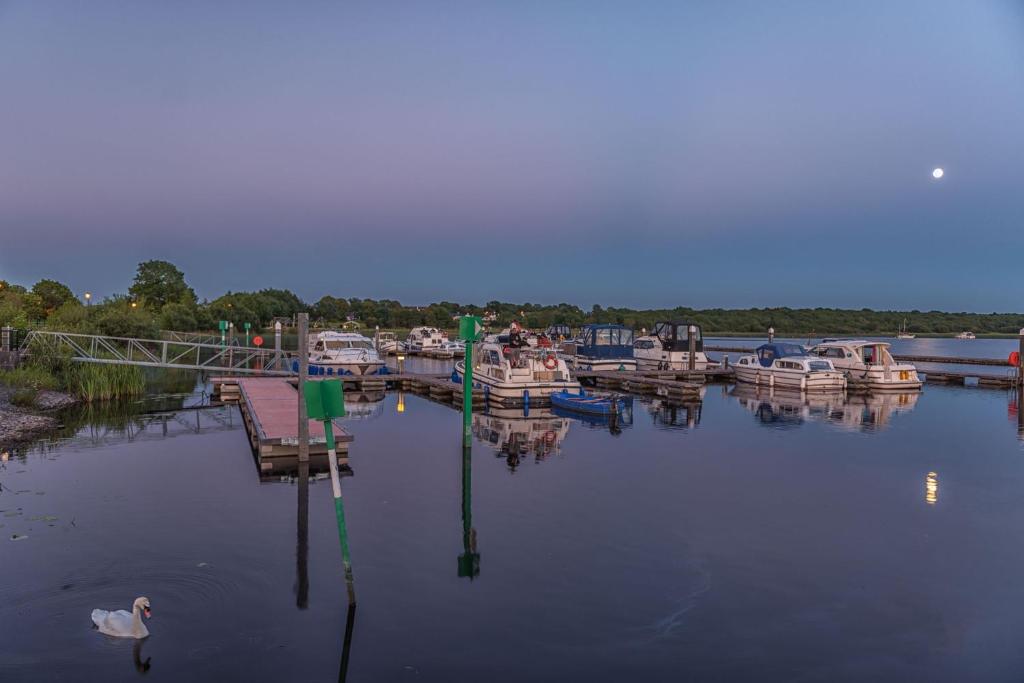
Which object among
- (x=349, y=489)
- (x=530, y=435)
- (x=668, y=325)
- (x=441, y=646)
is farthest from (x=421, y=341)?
(x=441, y=646)

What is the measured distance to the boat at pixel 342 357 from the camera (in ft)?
130

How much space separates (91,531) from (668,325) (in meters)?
38.8

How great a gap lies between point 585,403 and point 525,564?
690 inches

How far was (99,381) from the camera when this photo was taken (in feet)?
104

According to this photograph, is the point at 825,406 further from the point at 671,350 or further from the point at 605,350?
the point at 605,350

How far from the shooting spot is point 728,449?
22984mm

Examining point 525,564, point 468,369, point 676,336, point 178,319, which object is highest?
point 178,319

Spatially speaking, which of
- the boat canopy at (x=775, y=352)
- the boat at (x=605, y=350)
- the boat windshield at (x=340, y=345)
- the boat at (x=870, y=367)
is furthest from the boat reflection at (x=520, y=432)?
the boat at (x=870, y=367)

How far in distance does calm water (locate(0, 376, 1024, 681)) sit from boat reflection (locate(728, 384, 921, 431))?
6463 millimetres

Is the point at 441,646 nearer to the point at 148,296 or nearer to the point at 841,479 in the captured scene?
the point at 841,479

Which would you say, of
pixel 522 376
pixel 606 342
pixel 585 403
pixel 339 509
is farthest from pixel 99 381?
pixel 606 342

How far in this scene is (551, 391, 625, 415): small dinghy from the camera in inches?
1132

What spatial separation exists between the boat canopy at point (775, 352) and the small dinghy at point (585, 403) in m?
14.4

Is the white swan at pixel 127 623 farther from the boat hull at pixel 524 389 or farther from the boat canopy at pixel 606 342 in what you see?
the boat canopy at pixel 606 342
